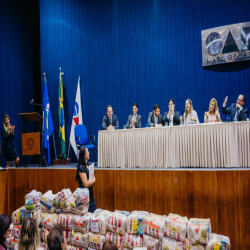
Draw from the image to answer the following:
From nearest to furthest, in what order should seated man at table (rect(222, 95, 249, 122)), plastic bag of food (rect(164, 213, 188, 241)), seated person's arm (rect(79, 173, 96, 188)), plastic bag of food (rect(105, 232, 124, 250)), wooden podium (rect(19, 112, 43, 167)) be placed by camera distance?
1. plastic bag of food (rect(164, 213, 188, 241))
2. plastic bag of food (rect(105, 232, 124, 250))
3. seated person's arm (rect(79, 173, 96, 188))
4. seated man at table (rect(222, 95, 249, 122))
5. wooden podium (rect(19, 112, 43, 167))

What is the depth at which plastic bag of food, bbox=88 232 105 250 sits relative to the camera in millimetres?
2639

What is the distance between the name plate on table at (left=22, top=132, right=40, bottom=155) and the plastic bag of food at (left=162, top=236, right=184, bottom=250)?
343 cm

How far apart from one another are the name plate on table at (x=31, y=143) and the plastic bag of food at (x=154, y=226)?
129 inches

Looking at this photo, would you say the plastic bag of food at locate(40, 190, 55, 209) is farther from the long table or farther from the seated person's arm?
the long table

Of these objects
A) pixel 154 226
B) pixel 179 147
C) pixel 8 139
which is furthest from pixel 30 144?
pixel 154 226

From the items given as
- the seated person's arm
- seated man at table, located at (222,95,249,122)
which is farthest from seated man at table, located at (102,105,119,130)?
the seated person's arm

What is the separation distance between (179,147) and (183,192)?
2.32ft

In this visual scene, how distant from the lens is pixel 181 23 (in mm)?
6492

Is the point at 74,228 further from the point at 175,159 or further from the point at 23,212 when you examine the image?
the point at 175,159

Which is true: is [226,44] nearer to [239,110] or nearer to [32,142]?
[239,110]

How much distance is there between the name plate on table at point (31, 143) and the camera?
5.28 m

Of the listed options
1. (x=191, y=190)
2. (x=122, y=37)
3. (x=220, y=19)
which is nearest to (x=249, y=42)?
(x=220, y=19)

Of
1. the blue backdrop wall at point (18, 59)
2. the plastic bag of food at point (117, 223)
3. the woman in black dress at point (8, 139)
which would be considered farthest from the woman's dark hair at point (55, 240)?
the blue backdrop wall at point (18, 59)

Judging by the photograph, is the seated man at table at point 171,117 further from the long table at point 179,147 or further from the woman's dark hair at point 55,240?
the woman's dark hair at point 55,240
